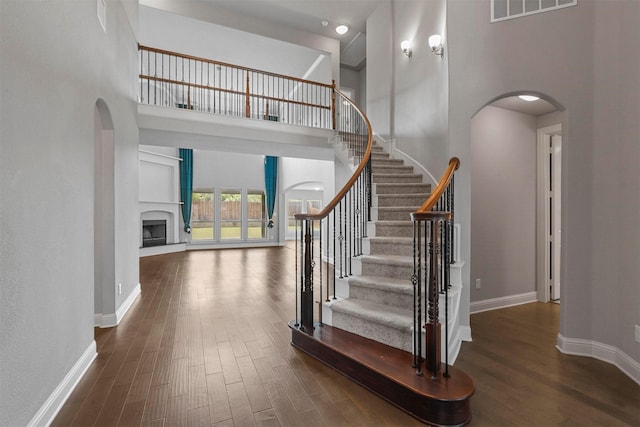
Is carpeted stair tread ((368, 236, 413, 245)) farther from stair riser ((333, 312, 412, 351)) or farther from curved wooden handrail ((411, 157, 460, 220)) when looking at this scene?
stair riser ((333, 312, 412, 351))

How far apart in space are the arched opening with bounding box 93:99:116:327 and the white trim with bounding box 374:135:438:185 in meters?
4.05

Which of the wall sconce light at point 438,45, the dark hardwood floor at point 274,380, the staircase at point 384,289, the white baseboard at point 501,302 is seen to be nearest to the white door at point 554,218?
the white baseboard at point 501,302

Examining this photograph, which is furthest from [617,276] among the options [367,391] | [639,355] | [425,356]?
[367,391]

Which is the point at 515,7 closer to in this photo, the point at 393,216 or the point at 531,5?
the point at 531,5

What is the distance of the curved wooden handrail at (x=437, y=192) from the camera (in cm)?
218

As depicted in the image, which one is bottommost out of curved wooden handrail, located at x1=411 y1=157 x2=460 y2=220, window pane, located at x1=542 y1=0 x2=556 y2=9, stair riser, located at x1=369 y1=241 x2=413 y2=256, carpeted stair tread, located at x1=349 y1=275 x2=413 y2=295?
carpeted stair tread, located at x1=349 y1=275 x2=413 y2=295

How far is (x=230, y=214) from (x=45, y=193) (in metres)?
9.88

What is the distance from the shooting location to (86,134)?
2.60 m

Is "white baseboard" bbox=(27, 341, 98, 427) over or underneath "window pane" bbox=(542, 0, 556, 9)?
underneath

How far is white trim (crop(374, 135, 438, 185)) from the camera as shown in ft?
15.0

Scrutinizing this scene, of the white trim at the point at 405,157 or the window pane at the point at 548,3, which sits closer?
the window pane at the point at 548,3

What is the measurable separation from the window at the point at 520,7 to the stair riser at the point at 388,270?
107 inches

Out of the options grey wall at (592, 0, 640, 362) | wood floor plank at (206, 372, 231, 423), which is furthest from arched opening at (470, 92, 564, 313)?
wood floor plank at (206, 372, 231, 423)

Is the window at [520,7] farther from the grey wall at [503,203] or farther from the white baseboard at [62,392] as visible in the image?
the white baseboard at [62,392]
